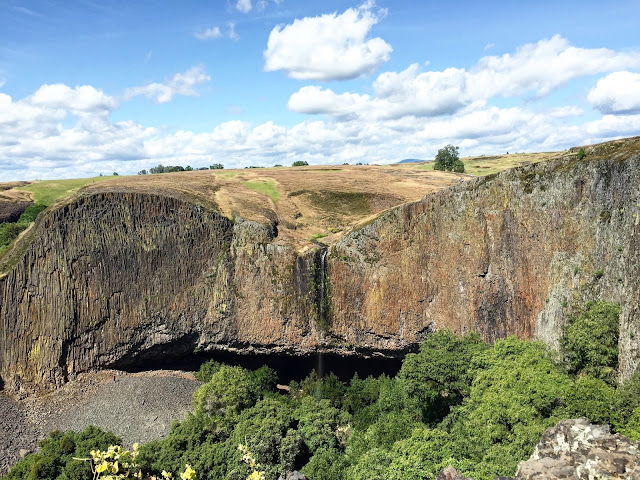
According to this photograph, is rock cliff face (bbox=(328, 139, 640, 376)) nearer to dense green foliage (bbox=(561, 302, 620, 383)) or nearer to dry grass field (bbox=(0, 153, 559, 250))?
dense green foliage (bbox=(561, 302, 620, 383))

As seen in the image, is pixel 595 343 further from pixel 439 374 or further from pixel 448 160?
pixel 448 160

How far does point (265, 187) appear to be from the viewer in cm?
5819

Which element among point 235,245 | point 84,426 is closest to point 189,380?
point 84,426

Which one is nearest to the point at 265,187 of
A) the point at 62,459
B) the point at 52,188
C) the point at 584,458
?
the point at 62,459

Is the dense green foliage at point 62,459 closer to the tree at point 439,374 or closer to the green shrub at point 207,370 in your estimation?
the green shrub at point 207,370

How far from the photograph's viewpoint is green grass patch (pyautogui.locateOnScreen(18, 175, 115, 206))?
77.5 m

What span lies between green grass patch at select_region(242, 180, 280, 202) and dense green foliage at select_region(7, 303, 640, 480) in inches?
931

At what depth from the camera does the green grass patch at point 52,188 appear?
7750 centimetres

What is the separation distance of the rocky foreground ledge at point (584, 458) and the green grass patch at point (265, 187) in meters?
43.1

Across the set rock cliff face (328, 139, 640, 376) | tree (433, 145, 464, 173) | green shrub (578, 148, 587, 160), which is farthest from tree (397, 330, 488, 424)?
tree (433, 145, 464, 173)

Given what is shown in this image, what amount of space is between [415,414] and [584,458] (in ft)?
55.9

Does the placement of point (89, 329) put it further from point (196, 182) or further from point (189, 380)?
point (196, 182)

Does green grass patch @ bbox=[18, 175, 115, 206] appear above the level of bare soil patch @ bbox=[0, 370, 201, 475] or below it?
above

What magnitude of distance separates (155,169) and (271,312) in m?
94.8
